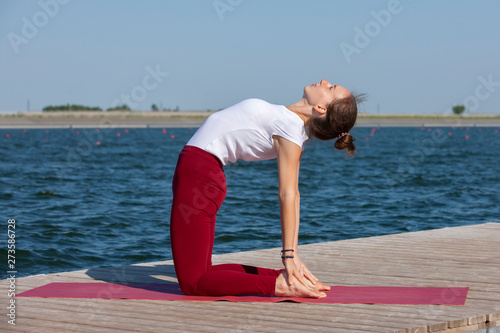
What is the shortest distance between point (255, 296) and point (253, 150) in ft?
3.37

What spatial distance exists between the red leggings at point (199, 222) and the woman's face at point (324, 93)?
739mm

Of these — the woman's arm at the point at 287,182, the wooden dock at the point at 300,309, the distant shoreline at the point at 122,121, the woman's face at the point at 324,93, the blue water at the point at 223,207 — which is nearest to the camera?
the wooden dock at the point at 300,309

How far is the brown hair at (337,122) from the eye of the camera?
410 centimetres

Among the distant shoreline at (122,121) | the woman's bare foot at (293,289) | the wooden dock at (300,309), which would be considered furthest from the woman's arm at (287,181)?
the distant shoreline at (122,121)

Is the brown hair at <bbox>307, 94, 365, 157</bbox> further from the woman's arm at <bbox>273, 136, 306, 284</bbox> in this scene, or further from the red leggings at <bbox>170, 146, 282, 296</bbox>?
the red leggings at <bbox>170, 146, 282, 296</bbox>

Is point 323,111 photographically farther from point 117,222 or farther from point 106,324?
point 117,222

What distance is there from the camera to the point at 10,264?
8.82 m

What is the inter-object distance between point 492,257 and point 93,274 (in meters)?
3.64

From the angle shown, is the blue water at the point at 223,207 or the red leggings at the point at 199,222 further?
the blue water at the point at 223,207

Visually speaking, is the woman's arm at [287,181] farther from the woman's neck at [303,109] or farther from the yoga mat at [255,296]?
the yoga mat at [255,296]

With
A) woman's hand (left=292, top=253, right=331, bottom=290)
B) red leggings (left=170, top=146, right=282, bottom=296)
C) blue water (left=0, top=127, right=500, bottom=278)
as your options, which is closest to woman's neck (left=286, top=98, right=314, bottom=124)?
blue water (left=0, top=127, right=500, bottom=278)

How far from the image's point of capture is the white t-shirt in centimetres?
411

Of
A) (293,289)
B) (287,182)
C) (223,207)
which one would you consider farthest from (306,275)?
(223,207)

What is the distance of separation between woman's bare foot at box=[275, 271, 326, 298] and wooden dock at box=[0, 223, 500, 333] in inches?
3.0
